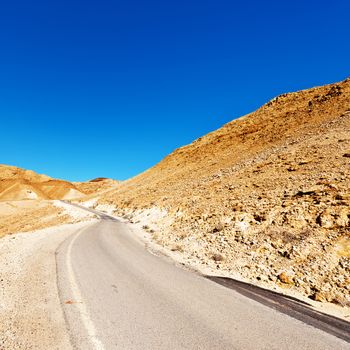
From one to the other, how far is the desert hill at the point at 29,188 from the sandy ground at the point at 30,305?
340 feet

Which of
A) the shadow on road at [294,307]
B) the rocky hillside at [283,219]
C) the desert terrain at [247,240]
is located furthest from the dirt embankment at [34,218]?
the shadow on road at [294,307]

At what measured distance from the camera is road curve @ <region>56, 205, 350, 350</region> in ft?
18.3

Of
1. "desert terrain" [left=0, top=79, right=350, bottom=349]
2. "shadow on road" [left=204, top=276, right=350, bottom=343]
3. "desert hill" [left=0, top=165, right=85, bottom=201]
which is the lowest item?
"shadow on road" [left=204, top=276, right=350, bottom=343]

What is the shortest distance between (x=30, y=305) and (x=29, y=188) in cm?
11533

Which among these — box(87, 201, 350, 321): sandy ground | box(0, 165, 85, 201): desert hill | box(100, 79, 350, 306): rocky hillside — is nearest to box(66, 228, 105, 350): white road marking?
box(87, 201, 350, 321): sandy ground

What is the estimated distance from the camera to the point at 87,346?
5238 millimetres

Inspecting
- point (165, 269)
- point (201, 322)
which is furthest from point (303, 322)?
point (165, 269)

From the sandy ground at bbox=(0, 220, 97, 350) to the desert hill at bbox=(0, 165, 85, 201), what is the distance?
340 feet

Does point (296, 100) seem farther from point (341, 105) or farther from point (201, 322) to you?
point (201, 322)

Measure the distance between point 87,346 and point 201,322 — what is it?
2.48 meters

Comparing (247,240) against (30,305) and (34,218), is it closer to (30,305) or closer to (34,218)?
(30,305)

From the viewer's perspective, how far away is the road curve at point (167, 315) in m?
5.57

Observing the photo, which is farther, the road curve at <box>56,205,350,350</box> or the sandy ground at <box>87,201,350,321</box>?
the sandy ground at <box>87,201,350,321</box>

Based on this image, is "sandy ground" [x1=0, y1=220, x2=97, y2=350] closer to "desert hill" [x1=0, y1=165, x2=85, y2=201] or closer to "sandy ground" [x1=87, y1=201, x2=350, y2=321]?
"sandy ground" [x1=87, y1=201, x2=350, y2=321]
